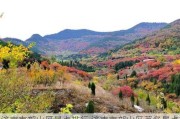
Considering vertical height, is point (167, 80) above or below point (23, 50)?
below

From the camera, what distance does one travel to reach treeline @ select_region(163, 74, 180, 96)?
10561 cm

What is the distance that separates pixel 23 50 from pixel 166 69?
4770 inches

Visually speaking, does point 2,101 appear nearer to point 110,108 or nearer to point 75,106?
point 75,106

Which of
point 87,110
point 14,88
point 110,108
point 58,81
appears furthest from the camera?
point 58,81

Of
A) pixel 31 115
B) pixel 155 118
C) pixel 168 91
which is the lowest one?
pixel 168 91

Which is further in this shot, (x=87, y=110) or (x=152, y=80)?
(x=152, y=80)

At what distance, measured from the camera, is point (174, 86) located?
357ft

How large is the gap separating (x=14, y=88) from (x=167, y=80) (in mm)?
109097

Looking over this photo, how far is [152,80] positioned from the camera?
12838 cm

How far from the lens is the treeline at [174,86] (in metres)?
106

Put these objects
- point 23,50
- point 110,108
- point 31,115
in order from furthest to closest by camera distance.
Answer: point 110,108 < point 23,50 < point 31,115

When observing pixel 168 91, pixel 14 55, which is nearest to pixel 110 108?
pixel 14 55

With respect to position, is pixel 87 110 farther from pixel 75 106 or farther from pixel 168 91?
pixel 168 91

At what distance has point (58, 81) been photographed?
56.0 m
